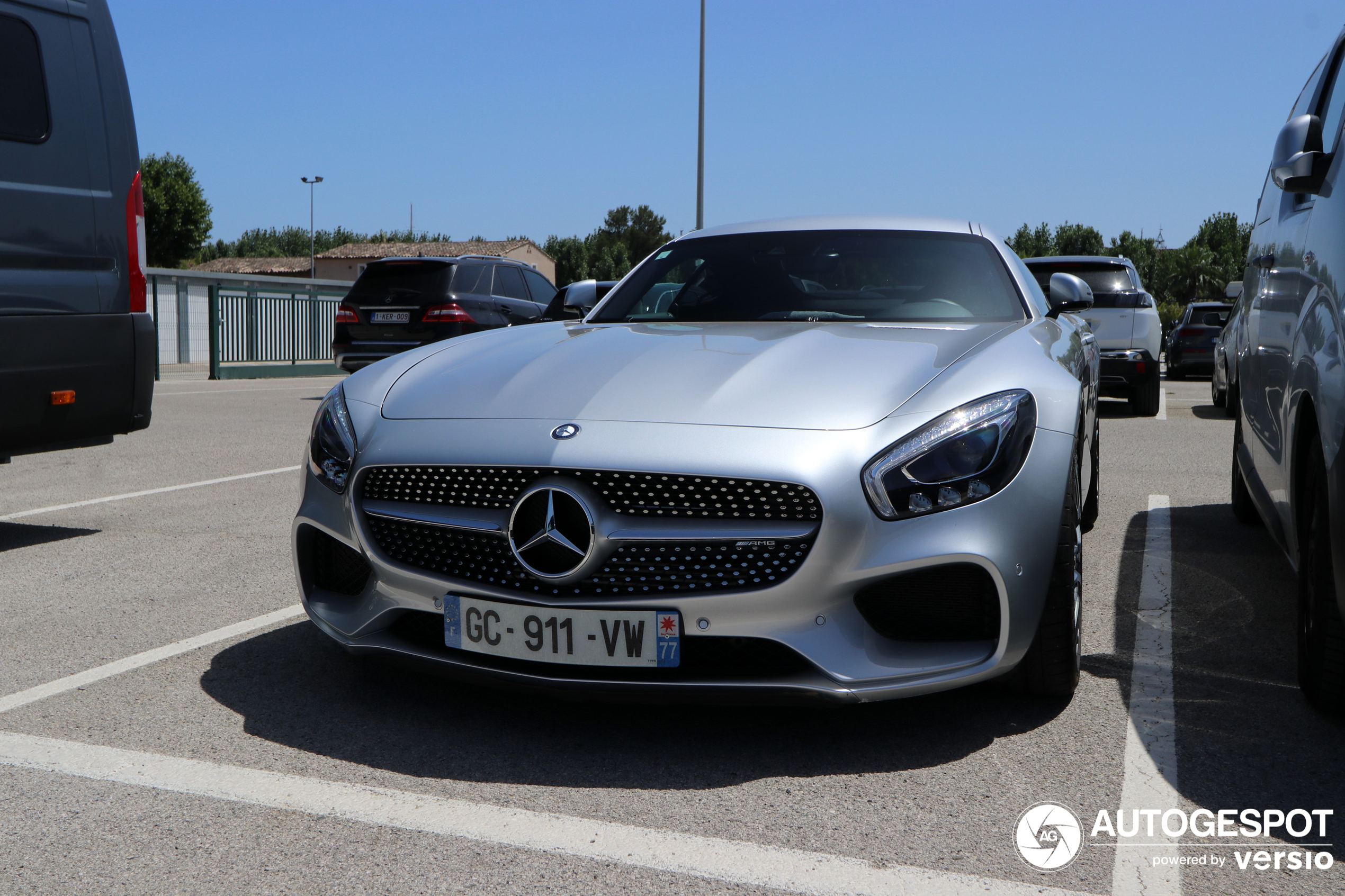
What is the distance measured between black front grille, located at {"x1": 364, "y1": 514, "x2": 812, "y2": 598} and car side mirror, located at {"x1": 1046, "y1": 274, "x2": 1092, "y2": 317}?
228 cm

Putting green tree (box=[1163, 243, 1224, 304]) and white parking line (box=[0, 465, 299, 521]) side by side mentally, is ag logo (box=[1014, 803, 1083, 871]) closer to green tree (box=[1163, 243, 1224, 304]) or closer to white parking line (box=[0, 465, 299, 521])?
white parking line (box=[0, 465, 299, 521])

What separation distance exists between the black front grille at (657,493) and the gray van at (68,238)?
280cm

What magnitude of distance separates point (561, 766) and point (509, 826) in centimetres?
32

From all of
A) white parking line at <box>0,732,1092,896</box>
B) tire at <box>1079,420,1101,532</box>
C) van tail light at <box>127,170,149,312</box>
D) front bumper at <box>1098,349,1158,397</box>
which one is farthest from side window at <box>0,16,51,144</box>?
front bumper at <box>1098,349,1158,397</box>

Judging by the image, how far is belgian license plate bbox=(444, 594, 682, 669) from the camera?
2609 mm

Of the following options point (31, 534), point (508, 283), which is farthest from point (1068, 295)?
point (508, 283)

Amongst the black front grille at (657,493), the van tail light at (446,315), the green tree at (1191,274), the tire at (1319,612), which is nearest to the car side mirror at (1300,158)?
the tire at (1319,612)

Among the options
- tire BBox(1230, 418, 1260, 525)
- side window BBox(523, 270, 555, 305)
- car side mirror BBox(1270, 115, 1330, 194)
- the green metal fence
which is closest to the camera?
car side mirror BBox(1270, 115, 1330, 194)

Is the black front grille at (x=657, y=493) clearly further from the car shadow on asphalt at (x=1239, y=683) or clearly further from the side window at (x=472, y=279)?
the side window at (x=472, y=279)

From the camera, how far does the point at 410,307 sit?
44.4 ft

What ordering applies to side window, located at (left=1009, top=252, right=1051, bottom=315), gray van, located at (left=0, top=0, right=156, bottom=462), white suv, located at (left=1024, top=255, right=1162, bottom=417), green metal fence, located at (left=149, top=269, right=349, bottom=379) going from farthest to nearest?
green metal fence, located at (left=149, top=269, right=349, bottom=379) → white suv, located at (left=1024, top=255, right=1162, bottom=417) → gray van, located at (left=0, top=0, right=156, bottom=462) → side window, located at (left=1009, top=252, right=1051, bottom=315)

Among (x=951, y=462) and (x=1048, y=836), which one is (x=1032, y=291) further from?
(x=1048, y=836)

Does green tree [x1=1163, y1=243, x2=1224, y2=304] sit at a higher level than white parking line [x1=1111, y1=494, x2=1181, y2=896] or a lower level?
higher

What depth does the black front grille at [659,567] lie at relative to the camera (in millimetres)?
2582
